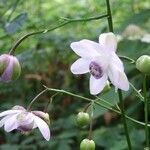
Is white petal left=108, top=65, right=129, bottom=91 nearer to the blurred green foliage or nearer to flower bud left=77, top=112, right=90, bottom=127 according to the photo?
flower bud left=77, top=112, right=90, bottom=127

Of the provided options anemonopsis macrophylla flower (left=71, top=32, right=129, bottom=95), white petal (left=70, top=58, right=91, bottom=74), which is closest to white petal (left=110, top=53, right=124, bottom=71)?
anemonopsis macrophylla flower (left=71, top=32, right=129, bottom=95)

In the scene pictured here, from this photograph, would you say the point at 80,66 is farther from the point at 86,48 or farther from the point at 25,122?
the point at 25,122

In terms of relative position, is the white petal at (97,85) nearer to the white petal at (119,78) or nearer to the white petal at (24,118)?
the white petal at (119,78)

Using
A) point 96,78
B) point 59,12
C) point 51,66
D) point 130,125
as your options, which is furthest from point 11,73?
point 59,12

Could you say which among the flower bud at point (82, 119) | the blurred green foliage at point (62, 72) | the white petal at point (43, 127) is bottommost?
the blurred green foliage at point (62, 72)

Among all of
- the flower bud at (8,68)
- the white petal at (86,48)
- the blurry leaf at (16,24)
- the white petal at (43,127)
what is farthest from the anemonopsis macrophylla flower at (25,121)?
the blurry leaf at (16,24)

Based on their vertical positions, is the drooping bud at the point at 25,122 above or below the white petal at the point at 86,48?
below

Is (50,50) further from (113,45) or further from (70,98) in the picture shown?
(113,45)
